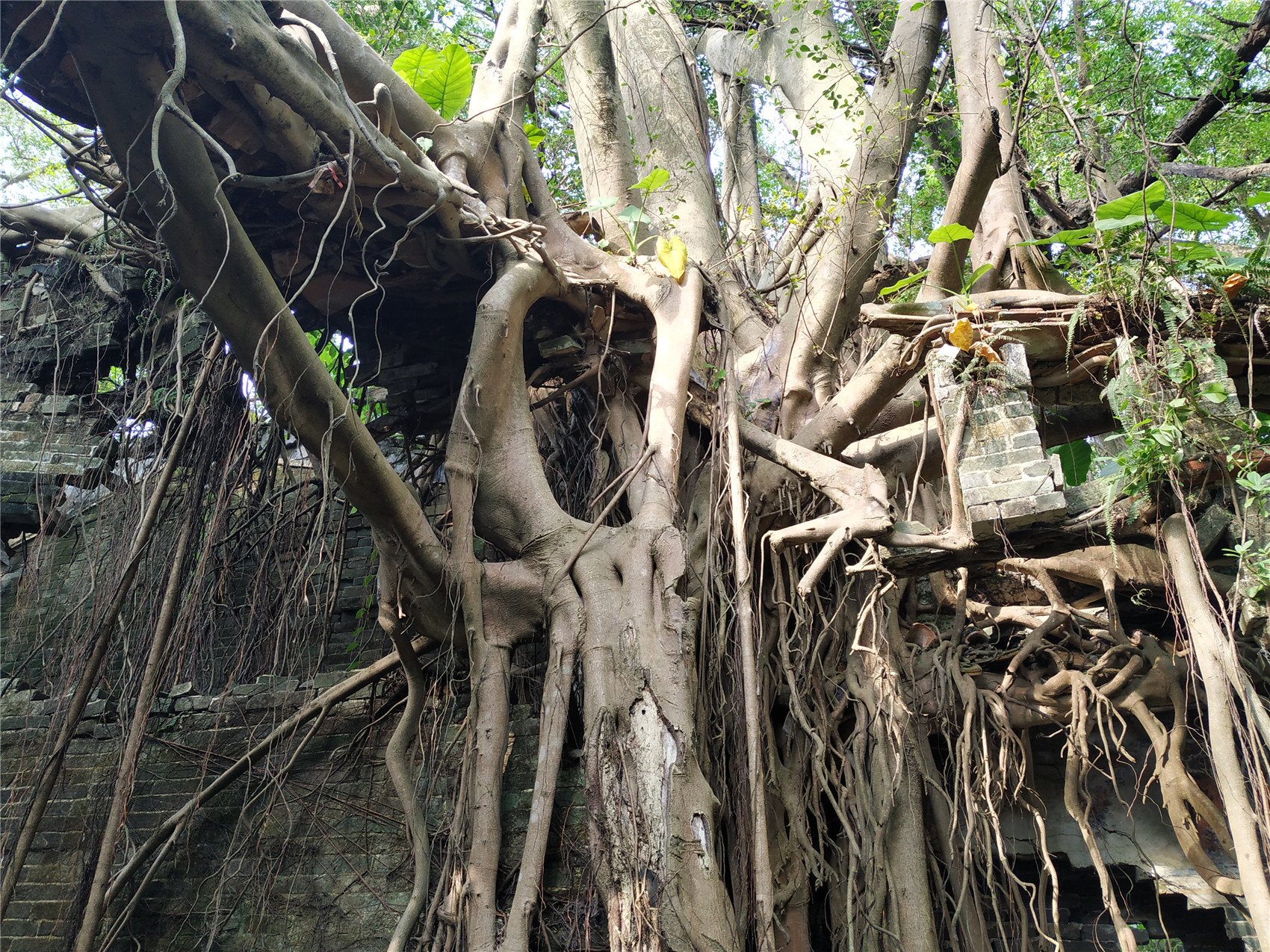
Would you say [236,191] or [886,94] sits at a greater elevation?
[886,94]

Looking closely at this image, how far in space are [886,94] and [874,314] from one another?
1.25m

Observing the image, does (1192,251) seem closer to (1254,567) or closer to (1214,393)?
(1214,393)

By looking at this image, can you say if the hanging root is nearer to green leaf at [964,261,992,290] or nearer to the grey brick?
the grey brick

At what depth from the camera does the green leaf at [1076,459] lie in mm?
5012

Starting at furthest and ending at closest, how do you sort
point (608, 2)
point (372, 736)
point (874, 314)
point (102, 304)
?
point (608, 2), point (102, 304), point (372, 736), point (874, 314)

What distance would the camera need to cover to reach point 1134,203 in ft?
11.1

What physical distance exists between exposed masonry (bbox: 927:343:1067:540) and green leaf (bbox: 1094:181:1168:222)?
2.07 ft

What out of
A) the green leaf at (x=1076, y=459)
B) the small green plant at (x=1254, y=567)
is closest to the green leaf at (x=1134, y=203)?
the small green plant at (x=1254, y=567)

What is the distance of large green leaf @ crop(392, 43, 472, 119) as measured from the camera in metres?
4.07

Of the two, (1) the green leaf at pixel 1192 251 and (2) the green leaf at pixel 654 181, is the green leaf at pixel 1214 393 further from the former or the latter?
(2) the green leaf at pixel 654 181

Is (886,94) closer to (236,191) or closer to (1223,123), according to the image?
(236,191)

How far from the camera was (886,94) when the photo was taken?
428 cm

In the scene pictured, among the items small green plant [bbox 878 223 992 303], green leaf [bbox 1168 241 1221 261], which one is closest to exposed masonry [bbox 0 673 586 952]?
small green plant [bbox 878 223 992 303]

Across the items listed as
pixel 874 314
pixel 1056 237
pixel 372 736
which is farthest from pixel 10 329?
pixel 1056 237
